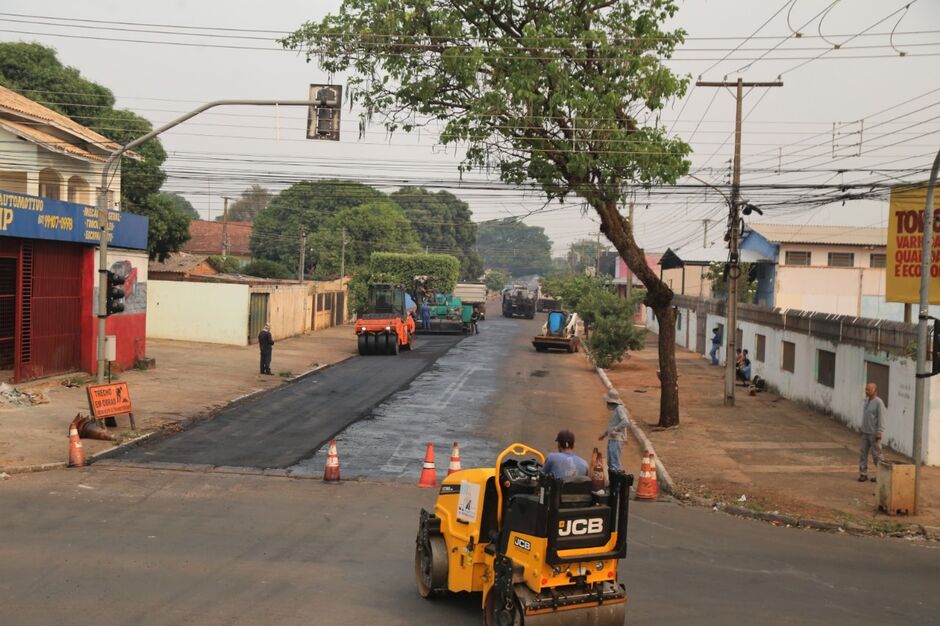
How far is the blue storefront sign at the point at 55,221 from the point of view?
23609 millimetres

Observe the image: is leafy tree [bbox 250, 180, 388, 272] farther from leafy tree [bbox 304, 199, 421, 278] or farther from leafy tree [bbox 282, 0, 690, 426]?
leafy tree [bbox 282, 0, 690, 426]

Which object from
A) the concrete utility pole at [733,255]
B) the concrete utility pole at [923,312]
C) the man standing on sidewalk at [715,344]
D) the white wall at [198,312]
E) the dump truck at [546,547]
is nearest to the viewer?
the dump truck at [546,547]

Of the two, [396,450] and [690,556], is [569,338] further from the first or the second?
[690,556]

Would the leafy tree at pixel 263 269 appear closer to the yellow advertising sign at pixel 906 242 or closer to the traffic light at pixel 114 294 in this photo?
the traffic light at pixel 114 294

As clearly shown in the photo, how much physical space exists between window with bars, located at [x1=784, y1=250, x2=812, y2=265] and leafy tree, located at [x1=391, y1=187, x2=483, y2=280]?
7892 centimetres

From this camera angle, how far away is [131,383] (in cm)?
2659

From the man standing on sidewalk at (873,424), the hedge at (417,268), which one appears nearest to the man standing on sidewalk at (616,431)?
the man standing on sidewalk at (873,424)

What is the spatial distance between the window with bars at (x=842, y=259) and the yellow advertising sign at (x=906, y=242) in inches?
1117

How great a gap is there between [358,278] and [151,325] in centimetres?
2114

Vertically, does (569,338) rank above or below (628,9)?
below

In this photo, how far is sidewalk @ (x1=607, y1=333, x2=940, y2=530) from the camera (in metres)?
14.8

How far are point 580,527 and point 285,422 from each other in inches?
580

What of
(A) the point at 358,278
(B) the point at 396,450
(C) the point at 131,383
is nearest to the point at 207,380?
(C) the point at 131,383

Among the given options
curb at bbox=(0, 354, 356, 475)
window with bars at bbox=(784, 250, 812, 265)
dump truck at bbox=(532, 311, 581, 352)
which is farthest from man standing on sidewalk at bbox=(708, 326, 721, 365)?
curb at bbox=(0, 354, 356, 475)
